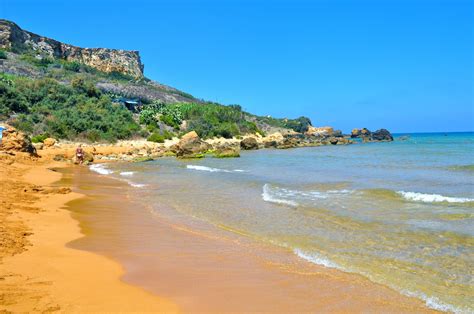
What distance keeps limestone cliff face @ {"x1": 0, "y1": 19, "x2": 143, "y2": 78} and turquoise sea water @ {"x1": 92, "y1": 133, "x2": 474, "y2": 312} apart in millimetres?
77893

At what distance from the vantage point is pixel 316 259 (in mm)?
6977

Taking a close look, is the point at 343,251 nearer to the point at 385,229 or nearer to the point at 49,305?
the point at 385,229

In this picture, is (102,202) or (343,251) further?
(102,202)

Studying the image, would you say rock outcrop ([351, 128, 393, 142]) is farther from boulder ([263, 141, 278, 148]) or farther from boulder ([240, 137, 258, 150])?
boulder ([240, 137, 258, 150])

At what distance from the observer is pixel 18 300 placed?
4355 millimetres

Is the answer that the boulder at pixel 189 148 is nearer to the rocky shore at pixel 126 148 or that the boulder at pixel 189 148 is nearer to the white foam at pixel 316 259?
the rocky shore at pixel 126 148

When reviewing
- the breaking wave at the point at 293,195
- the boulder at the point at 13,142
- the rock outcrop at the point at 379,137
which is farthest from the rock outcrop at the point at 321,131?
the breaking wave at the point at 293,195

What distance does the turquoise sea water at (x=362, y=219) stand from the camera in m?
6.29

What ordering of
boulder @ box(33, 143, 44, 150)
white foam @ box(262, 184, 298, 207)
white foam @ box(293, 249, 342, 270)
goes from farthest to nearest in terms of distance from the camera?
boulder @ box(33, 143, 44, 150), white foam @ box(262, 184, 298, 207), white foam @ box(293, 249, 342, 270)

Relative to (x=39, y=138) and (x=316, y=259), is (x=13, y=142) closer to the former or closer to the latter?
(x=39, y=138)

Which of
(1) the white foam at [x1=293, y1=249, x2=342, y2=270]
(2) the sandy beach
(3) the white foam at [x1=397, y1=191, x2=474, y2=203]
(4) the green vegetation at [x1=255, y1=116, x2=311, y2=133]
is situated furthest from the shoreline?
(4) the green vegetation at [x1=255, y1=116, x2=311, y2=133]

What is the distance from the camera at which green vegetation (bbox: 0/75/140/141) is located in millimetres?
40312

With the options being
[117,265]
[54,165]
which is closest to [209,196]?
[117,265]

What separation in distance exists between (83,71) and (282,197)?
80081mm
